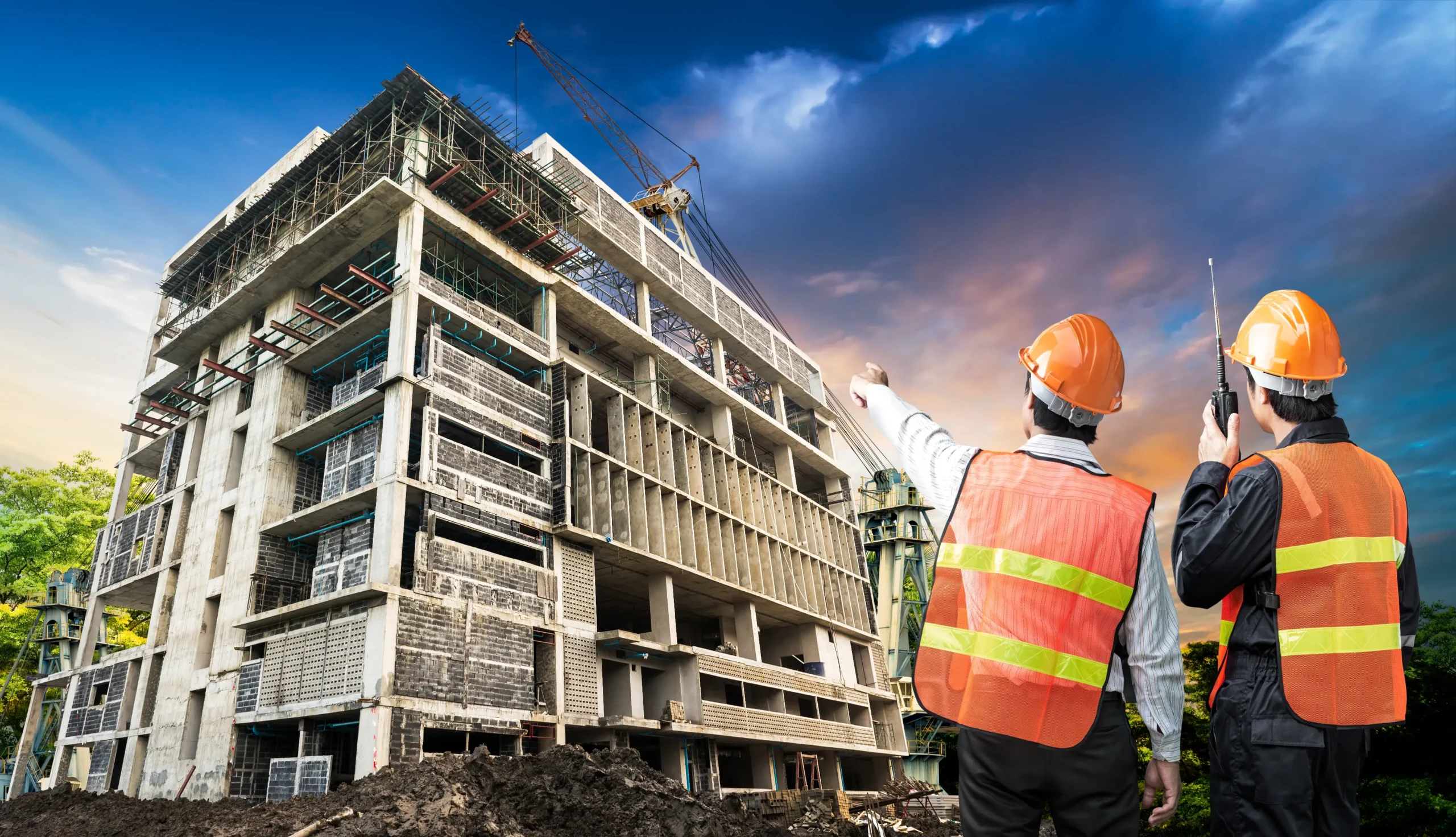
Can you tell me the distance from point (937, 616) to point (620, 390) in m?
24.4

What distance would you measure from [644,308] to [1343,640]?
29.2 m

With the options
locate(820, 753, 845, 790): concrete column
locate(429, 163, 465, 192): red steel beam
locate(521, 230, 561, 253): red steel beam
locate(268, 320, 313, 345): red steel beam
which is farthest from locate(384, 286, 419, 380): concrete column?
locate(820, 753, 845, 790): concrete column

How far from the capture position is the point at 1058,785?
2.62 metres

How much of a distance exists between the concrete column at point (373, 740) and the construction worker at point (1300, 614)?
16171 millimetres

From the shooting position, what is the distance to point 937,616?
2852 mm

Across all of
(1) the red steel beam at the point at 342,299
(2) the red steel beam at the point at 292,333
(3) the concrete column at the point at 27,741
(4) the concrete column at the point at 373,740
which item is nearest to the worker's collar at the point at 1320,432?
(4) the concrete column at the point at 373,740

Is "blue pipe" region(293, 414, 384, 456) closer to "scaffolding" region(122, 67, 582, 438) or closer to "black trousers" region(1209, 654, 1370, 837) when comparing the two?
"scaffolding" region(122, 67, 582, 438)

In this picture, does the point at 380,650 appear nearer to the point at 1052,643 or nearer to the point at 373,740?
the point at 373,740

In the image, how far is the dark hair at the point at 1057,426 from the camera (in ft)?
10.2

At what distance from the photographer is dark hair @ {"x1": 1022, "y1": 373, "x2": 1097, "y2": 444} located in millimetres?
3105

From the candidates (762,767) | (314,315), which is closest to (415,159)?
(314,315)

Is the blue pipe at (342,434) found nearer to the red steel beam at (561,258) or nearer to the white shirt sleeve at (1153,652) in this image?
the red steel beam at (561,258)

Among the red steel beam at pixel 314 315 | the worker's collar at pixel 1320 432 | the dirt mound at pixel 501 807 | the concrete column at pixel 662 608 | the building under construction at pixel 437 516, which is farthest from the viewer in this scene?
the concrete column at pixel 662 608

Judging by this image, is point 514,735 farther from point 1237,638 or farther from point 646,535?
point 1237,638
